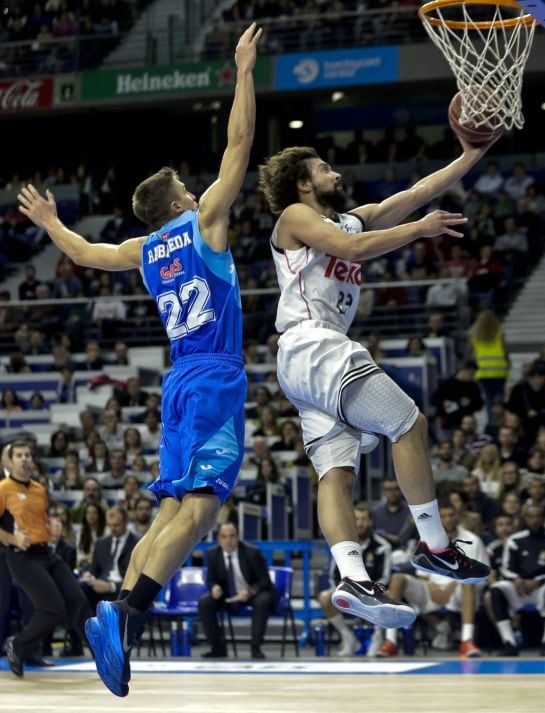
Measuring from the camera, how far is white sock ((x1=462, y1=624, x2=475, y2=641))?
12047 mm

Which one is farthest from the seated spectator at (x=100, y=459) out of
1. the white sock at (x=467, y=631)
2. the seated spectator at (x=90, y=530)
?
the white sock at (x=467, y=631)

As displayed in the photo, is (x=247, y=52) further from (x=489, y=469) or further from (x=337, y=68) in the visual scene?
(x=337, y=68)

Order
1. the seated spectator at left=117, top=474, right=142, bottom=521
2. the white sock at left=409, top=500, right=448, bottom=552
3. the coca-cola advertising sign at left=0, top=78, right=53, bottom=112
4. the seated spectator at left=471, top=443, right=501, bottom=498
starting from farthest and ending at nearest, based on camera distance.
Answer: the coca-cola advertising sign at left=0, top=78, right=53, bottom=112
the seated spectator at left=117, top=474, right=142, bottom=521
the seated spectator at left=471, top=443, right=501, bottom=498
the white sock at left=409, top=500, right=448, bottom=552

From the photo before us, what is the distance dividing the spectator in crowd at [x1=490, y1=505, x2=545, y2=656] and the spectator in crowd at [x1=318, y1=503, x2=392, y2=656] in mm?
1080

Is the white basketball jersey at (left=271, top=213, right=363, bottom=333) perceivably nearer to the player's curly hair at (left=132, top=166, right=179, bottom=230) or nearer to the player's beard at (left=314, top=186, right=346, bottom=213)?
the player's beard at (left=314, top=186, right=346, bottom=213)

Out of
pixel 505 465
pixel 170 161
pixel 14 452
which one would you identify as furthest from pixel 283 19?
pixel 14 452

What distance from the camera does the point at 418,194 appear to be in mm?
6645

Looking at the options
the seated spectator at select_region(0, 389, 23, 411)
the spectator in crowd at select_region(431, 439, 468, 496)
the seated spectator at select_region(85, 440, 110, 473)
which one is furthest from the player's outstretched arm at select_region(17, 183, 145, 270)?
the seated spectator at select_region(0, 389, 23, 411)

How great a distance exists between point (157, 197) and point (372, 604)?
2.36m

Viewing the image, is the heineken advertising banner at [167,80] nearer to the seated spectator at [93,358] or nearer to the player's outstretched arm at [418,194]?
the seated spectator at [93,358]

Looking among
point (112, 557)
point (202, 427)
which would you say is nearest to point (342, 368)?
point (202, 427)

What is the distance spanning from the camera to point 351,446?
21.1ft

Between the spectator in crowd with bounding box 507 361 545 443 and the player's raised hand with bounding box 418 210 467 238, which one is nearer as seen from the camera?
the player's raised hand with bounding box 418 210 467 238

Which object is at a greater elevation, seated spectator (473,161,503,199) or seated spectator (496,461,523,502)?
seated spectator (473,161,503,199)
